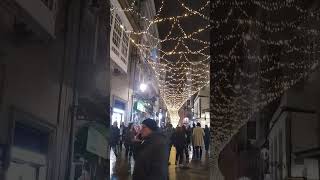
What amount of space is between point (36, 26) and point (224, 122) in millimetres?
19149

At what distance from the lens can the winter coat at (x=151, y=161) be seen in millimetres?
4969

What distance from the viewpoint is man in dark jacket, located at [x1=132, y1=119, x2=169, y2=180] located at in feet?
16.3

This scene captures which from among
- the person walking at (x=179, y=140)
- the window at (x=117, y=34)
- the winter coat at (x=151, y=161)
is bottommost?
the winter coat at (x=151, y=161)

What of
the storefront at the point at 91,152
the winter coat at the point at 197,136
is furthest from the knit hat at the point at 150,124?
the winter coat at the point at 197,136

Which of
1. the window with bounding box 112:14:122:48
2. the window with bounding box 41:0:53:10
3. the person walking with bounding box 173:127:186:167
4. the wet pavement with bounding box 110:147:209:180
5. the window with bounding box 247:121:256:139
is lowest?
the wet pavement with bounding box 110:147:209:180

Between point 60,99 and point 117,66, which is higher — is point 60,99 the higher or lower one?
the lower one

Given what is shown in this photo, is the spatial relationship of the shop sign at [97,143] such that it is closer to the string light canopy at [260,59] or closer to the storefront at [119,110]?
the string light canopy at [260,59]

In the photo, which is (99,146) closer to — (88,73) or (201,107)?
(88,73)

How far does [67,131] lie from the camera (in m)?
4.30

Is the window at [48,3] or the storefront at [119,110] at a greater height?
the storefront at [119,110]

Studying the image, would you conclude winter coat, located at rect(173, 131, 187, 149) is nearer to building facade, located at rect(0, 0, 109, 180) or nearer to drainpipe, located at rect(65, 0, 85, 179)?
building facade, located at rect(0, 0, 109, 180)

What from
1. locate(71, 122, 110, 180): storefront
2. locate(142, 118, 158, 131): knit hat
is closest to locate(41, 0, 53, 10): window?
locate(71, 122, 110, 180): storefront

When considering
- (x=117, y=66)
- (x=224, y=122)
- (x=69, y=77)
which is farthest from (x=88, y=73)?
(x=224, y=122)

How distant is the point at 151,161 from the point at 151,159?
22 mm
